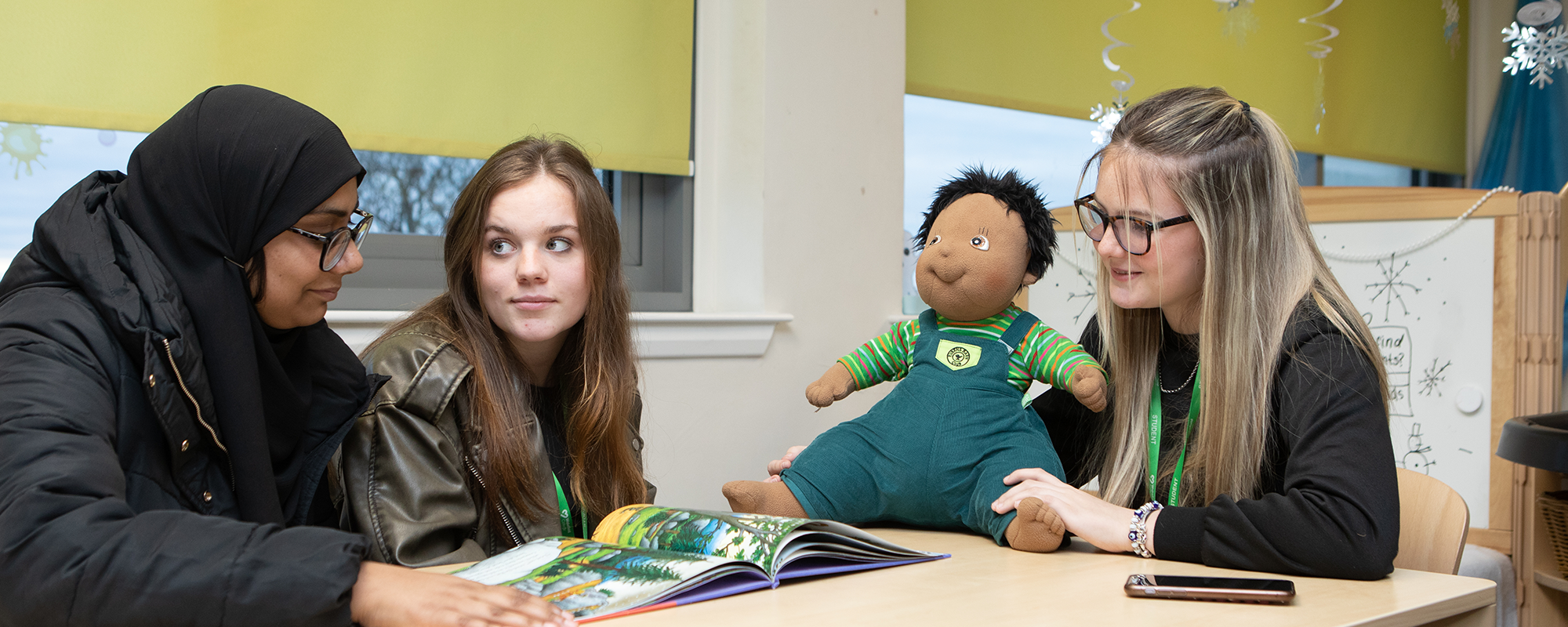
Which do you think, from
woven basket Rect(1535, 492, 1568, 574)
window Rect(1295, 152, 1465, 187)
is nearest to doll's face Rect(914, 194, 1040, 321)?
woven basket Rect(1535, 492, 1568, 574)

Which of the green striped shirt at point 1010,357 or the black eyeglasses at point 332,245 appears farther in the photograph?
the green striped shirt at point 1010,357

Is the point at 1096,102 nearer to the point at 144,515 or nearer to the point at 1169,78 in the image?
the point at 1169,78

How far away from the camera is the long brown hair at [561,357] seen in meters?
1.34

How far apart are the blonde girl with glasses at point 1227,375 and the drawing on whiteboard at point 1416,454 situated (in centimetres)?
110

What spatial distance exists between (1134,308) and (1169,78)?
1930 millimetres

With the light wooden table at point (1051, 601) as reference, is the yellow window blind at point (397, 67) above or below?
above

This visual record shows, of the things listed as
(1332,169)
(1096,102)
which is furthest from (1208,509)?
(1332,169)

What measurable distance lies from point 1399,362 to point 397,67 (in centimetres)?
211

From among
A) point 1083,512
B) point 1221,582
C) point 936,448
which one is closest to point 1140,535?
point 1083,512

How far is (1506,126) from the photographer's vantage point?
3736 mm

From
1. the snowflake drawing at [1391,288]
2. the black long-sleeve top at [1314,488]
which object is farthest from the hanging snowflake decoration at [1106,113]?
the black long-sleeve top at [1314,488]

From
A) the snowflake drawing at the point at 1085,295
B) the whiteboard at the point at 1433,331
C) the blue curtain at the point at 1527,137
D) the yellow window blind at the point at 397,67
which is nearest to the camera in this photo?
the yellow window blind at the point at 397,67

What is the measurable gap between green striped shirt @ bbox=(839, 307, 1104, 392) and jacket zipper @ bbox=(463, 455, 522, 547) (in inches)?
21.9

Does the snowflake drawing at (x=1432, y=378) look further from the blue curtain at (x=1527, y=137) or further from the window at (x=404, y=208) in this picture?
the blue curtain at (x=1527, y=137)
